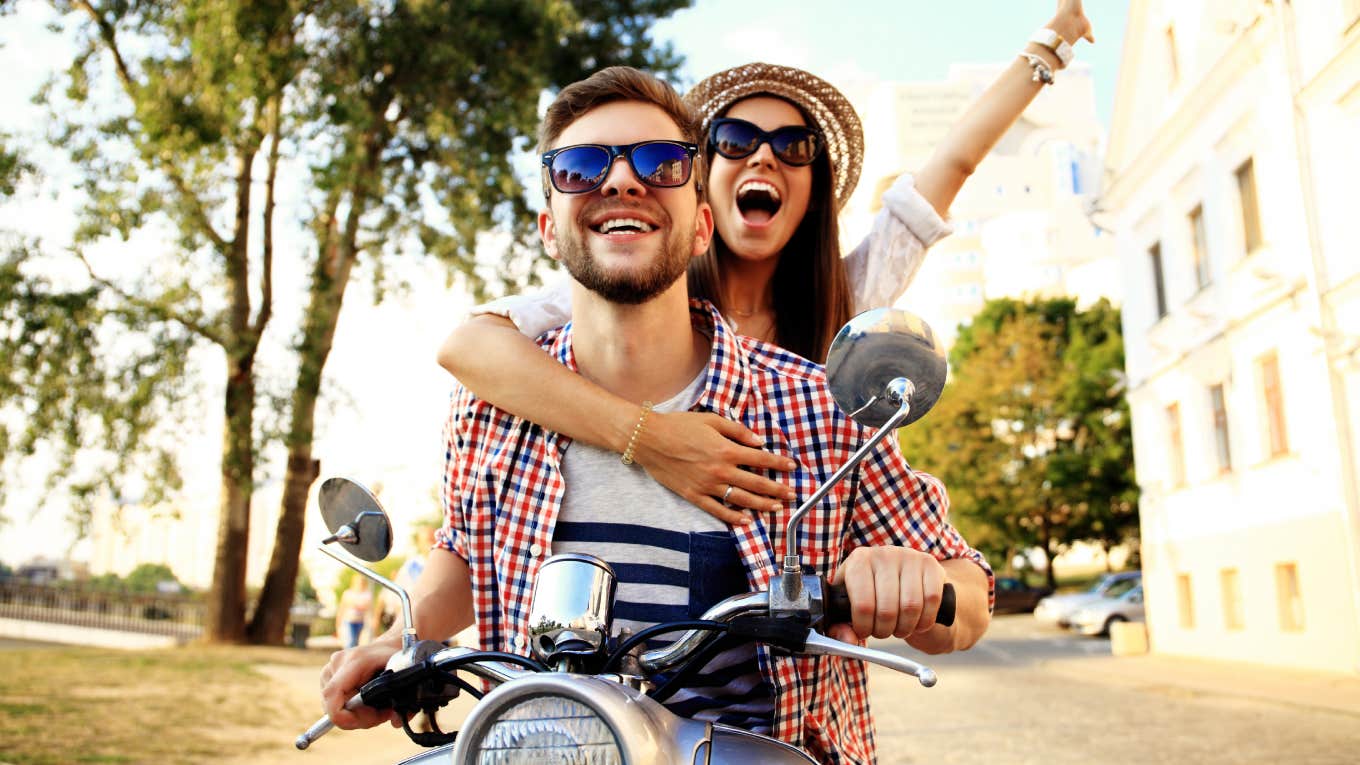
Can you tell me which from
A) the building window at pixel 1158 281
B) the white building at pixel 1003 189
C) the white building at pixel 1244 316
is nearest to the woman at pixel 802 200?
the white building at pixel 1003 189

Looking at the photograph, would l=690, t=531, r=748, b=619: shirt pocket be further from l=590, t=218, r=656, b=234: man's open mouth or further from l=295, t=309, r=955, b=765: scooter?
l=590, t=218, r=656, b=234: man's open mouth

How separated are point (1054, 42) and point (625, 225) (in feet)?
5.80

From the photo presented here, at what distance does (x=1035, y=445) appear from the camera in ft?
122

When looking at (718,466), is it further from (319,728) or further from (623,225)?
(319,728)

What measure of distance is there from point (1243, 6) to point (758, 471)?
17.0 m

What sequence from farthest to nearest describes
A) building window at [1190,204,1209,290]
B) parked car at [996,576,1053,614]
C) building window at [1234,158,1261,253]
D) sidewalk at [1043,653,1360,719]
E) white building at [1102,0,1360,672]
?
parked car at [996,576,1053,614] → building window at [1190,204,1209,290] → building window at [1234,158,1261,253] → white building at [1102,0,1360,672] → sidewalk at [1043,653,1360,719]

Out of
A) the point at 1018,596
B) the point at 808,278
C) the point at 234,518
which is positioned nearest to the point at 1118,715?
the point at 808,278

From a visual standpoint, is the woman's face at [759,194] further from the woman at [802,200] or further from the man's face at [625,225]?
the man's face at [625,225]

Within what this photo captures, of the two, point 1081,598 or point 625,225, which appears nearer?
point 625,225

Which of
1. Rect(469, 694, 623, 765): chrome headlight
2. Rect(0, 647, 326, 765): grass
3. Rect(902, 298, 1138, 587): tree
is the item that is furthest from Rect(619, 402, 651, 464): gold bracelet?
Rect(902, 298, 1138, 587): tree

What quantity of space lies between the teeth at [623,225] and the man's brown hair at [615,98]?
136mm

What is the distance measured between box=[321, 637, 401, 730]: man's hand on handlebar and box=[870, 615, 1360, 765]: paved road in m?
6.95

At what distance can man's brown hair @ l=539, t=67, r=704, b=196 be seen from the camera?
1944mm

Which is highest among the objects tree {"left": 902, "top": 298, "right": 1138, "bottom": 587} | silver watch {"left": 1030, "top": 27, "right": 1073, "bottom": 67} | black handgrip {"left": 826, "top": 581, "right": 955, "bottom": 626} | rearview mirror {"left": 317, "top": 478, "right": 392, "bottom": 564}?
tree {"left": 902, "top": 298, "right": 1138, "bottom": 587}
